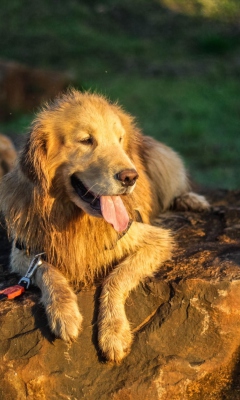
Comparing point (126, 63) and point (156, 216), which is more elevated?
point (126, 63)

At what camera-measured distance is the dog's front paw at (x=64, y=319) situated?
13.6 feet

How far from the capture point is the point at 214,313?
436 centimetres

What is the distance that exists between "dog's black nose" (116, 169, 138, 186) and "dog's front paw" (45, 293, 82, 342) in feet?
2.72

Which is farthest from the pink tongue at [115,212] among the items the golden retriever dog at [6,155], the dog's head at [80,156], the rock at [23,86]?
the rock at [23,86]

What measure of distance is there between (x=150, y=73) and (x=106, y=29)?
194 inches

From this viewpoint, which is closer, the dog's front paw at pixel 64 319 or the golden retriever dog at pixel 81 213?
the dog's front paw at pixel 64 319

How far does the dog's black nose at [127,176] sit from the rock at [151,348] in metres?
0.74

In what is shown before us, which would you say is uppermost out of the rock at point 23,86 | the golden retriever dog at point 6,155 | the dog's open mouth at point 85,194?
the rock at point 23,86

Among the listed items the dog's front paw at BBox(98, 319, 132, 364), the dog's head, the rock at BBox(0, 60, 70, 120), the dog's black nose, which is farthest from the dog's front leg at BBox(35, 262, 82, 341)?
the rock at BBox(0, 60, 70, 120)

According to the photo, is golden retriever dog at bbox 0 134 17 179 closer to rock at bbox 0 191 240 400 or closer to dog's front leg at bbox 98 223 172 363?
dog's front leg at bbox 98 223 172 363

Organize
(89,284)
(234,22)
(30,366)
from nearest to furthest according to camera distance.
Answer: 1. (30,366)
2. (89,284)
3. (234,22)

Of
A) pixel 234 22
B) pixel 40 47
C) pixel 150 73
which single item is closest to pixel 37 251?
pixel 150 73

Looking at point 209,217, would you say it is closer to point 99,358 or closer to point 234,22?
point 99,358

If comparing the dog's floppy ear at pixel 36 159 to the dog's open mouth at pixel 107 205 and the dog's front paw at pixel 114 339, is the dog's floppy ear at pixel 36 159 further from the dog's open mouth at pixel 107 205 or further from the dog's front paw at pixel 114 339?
the dog's front paw at pixel 114 339
